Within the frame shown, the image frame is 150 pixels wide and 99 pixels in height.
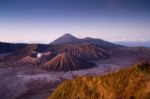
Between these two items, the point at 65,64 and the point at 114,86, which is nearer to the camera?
Answer: the point at 114,86

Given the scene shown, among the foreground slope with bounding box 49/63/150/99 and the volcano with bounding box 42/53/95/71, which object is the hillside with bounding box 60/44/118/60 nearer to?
the volcano with bounding box 42/53/95/71

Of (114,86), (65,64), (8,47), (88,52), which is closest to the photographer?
(114,86)

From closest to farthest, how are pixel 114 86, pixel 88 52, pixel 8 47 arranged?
1. pixel 114 86
2. pixel 88 52
3. pixel 8 47

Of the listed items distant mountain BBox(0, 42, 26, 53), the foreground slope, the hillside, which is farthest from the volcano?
distant mountain BBox(0, 42, 26, 53)

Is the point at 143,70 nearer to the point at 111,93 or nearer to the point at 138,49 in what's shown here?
the point at 111,93

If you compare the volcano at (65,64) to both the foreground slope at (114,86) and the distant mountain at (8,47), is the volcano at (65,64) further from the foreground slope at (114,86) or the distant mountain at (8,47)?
the distant mountain at (8,47)

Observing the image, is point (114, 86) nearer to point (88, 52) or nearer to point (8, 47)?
point (88, 52)

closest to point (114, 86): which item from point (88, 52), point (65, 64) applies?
point (65, 64)

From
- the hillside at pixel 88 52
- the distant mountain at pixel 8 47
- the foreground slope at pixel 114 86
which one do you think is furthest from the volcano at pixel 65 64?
the distant mountain at pixel 8 47
